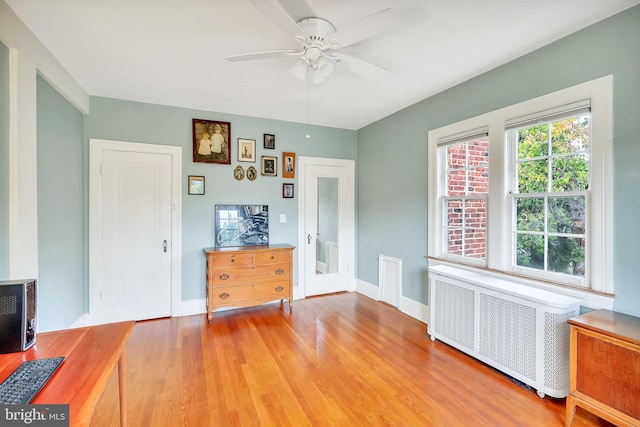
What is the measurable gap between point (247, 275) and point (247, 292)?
0.21 meters

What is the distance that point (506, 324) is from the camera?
2.22 m

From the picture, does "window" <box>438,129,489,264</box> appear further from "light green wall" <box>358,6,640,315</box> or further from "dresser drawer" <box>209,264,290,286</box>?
"dresser drawer" <box>209,264,290,286</box>

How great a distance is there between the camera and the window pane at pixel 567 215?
2.09m

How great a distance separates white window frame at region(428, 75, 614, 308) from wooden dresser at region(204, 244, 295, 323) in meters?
1.80

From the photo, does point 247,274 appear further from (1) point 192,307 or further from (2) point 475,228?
(2) point 475,228

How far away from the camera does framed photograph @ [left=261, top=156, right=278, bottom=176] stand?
399 centimetres

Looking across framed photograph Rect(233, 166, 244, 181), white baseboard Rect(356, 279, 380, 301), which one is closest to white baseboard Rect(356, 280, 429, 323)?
white baseboard Rect(356, 279, 380, 301)

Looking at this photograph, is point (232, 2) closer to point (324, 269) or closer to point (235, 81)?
point (235, 81)

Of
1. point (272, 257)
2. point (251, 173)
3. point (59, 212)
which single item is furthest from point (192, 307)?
point (251, 173)

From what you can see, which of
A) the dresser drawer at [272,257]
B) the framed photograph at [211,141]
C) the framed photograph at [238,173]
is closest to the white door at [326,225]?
the dresser drawer at [272,257]

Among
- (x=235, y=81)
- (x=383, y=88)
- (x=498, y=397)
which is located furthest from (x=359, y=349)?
(x=235, y=81)

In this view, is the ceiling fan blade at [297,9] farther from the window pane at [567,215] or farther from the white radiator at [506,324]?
the white radiator at [506,324]

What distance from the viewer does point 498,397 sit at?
79.5 inches

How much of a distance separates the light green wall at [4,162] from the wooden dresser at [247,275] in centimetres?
169
